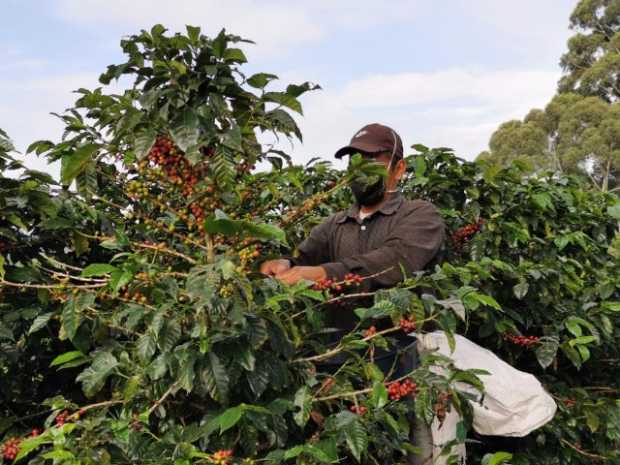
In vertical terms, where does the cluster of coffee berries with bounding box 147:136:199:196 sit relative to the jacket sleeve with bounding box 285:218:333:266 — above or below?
above

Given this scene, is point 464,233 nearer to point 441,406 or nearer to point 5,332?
point 441,406

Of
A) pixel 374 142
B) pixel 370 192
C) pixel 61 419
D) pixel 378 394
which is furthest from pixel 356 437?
pixel 374 142

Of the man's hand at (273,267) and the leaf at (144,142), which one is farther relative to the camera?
the man's hand at (273,267)

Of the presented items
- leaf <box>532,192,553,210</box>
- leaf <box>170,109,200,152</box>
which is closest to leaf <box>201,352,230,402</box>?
leaf <box>170,109,200,152</box>

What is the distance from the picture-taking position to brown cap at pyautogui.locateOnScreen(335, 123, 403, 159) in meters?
2.90

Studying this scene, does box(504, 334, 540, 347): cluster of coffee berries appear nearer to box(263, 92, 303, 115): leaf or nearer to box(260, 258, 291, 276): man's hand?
box(260, 258, 291, 276): man's hand

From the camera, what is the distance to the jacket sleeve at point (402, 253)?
7.86ft

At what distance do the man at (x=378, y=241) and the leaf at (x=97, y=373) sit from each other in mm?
577

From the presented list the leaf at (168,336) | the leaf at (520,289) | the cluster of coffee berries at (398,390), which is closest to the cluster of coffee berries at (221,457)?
the leaf at (168,336)

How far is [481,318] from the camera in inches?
148

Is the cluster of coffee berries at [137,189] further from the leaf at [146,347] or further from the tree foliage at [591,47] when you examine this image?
the tree foliage at [591,47]

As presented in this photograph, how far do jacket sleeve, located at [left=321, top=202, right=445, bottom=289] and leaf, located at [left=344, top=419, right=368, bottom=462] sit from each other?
0.53 meters

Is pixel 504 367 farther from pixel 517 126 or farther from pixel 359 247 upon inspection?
pixel 517 126

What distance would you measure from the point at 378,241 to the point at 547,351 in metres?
1.34
